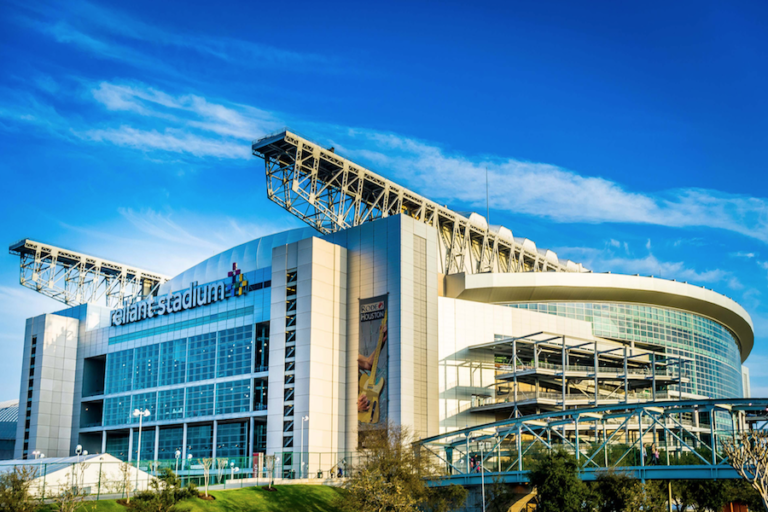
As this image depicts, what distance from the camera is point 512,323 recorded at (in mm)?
103562

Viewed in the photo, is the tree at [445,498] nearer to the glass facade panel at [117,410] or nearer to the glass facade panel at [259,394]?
the glass facade panel at [259,394]

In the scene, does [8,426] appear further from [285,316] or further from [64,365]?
[285,316]

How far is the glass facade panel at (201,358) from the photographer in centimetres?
10681

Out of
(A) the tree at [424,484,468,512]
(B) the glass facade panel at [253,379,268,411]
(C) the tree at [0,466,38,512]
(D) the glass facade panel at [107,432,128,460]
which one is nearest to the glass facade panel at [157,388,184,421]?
(D) the glass facade panel at [107,432,128,460]

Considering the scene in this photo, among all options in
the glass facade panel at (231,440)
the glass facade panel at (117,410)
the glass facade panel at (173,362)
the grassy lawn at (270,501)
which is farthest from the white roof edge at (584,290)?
the glass facade panel at (117,410)

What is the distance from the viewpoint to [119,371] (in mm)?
122688

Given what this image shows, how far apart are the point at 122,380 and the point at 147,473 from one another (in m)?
57.6

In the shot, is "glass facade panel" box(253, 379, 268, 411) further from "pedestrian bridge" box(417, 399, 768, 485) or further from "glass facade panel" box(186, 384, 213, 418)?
"pedestrian bridge" box(417, 399, 768, 485)

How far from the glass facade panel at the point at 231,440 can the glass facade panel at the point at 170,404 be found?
764 cm

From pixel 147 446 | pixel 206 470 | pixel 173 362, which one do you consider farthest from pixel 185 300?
pixel 206 470

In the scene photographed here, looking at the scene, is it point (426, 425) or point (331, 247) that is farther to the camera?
point (331, 247)

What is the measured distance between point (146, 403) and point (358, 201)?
44268 millimetres

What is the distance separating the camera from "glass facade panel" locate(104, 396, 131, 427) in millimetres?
119375

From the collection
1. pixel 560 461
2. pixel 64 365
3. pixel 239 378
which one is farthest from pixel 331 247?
pixel 64 365
